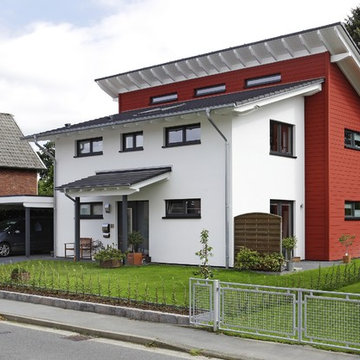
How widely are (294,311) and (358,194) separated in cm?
1500

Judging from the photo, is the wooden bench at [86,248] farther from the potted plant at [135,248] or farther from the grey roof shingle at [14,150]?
the grey roof shingle at [14,150]

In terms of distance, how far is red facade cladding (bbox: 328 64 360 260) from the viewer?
20.6 m

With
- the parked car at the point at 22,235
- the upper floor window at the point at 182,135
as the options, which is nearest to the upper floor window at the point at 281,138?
the upper floor window at the point at 182,135

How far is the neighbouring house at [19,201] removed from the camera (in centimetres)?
2311

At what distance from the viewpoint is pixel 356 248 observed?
22047 mm

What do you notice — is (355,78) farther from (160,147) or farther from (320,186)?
(160,147)

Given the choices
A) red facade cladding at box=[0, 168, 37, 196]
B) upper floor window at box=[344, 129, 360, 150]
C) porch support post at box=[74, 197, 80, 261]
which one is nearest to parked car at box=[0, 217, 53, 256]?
porch support post at box=[74, 197, 80, 261]

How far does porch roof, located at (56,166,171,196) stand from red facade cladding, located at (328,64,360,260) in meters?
6.01

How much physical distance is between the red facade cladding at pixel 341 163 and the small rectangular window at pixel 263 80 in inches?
80.1

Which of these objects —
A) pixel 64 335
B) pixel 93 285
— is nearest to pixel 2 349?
pixel 64 335

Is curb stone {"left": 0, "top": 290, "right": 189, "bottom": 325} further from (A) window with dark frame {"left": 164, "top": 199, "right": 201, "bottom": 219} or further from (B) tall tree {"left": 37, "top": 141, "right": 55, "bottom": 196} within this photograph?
(B) tall tree {"left": 37, "top": 141, "right": 55, "bottom": 196}

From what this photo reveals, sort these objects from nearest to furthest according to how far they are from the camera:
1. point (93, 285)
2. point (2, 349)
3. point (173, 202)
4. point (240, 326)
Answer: point (2, 349) → point (240, 326) → point (93, 285) → point (173, 202)

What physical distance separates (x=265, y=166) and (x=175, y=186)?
9.82 feet

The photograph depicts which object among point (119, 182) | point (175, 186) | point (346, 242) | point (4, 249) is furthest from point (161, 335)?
point (4, 249)
